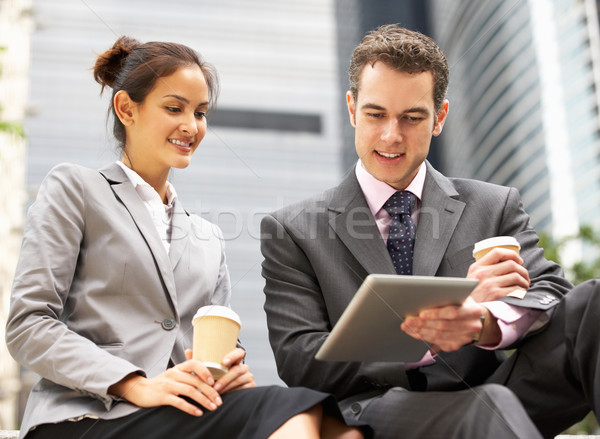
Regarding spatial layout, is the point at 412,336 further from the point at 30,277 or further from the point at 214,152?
the point at 214,152

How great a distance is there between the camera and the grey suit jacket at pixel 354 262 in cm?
246

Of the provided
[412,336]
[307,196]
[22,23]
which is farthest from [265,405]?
[22,23]

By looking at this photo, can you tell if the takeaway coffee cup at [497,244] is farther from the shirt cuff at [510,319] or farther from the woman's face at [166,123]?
the woman's face at [166,123]

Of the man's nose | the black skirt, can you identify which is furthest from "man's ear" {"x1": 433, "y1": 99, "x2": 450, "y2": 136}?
the black skirt

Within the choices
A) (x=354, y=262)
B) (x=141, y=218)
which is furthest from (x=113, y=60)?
(x=354, y=262)

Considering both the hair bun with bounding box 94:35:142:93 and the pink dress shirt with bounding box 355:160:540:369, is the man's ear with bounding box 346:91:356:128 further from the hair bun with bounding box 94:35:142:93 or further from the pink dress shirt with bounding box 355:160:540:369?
the hair bun with bounding box 94:35:142:93

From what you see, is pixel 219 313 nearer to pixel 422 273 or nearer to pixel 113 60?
pixel 422 273

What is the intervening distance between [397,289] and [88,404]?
3.53ft

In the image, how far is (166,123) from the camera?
290 cm

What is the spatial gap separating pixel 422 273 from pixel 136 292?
1.10 metres

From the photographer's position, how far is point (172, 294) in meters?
2.54

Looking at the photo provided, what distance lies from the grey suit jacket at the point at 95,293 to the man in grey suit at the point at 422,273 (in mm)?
422

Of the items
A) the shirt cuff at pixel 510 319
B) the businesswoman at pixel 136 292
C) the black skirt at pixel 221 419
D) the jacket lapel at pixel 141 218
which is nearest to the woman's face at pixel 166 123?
the businesswoman at pixel 136 292

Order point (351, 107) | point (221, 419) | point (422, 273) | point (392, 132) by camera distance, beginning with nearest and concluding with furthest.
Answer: point (221, 419), point (422, 273), point (392, 132), point (351, 107)
